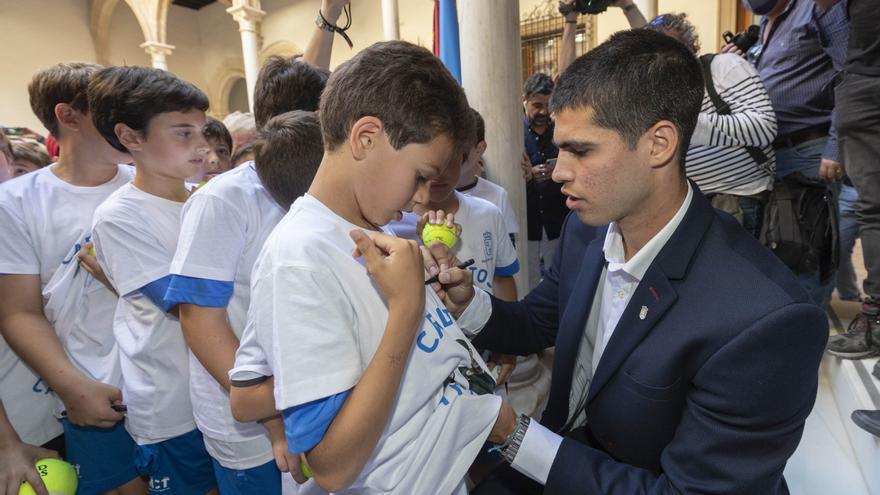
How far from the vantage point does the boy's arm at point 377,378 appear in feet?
2.65

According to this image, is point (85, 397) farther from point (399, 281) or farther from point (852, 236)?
point (852, 236)

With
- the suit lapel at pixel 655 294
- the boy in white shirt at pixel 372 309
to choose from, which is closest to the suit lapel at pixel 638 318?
the suit lapel at pixel 655 294

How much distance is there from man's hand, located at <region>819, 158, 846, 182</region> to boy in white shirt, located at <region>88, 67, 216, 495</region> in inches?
116

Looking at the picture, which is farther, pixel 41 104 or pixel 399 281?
pixel 41 104

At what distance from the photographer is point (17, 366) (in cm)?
175

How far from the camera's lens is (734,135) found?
2.31m

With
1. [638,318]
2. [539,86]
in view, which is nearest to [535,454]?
[638,318]

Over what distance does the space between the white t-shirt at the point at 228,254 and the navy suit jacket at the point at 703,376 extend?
0.88 meters

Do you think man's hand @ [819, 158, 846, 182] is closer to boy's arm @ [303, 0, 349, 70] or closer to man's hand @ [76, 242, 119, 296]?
boy's arm @ [303, 0, 349, 70]

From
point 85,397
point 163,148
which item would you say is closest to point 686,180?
point 163,148

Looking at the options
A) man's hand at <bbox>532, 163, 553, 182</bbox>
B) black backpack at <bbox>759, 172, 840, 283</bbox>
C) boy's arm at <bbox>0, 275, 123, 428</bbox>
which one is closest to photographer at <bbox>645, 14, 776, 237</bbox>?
black backpack at <bbox>759, 172, 840, 283</bbox>

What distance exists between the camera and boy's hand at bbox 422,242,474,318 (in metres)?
1.28

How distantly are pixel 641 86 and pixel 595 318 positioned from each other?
2.22 feet

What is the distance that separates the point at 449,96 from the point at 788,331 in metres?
0.82
